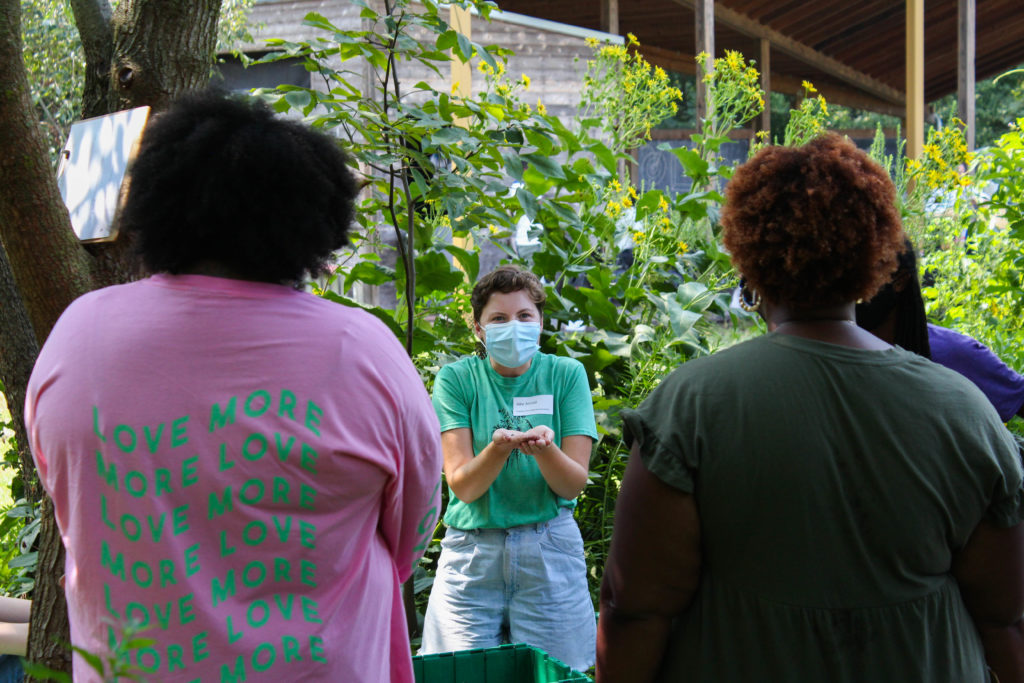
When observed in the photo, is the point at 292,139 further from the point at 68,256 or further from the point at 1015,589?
the point at 1015,589

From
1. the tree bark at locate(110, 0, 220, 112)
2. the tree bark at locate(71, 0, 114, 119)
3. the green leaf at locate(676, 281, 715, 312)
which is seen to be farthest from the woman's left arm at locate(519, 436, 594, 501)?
the green leaf at locate(676, 281, 715, 312)

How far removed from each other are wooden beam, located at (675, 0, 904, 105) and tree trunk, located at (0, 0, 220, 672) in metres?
8.72

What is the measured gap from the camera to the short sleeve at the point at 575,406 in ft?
9.48

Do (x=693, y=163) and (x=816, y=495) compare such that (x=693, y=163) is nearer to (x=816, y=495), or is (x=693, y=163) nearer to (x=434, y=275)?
(x=434, y=275)

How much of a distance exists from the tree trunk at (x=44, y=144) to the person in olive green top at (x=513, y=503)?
1.04 metres

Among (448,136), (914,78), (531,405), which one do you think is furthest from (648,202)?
(914,78)

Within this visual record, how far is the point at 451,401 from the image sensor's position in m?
2.90

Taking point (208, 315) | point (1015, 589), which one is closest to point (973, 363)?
point (1015, 589)

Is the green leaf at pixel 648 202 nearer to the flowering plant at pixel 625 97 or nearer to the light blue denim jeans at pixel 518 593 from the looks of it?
the flowering plant at pixel 625 97

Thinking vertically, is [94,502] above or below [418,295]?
below

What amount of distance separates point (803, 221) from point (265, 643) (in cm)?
104

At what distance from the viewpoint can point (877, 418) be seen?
4.68ft

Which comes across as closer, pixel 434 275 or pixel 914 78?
pixel 434 275

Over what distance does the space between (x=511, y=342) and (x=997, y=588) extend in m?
1.64
